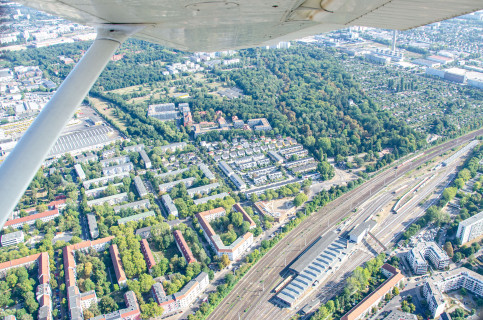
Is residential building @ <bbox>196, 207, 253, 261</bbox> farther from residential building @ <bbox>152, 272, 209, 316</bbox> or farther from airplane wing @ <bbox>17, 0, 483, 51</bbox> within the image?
airplane wing @ <bbox>17, 0, 483, 51</bbox>

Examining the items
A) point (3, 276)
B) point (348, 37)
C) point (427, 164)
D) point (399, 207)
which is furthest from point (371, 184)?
point (348, 37)

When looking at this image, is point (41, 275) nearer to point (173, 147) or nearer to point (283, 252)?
point (283, 252)

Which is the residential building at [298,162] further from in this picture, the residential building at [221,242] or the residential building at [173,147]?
the residential building at [173,147]

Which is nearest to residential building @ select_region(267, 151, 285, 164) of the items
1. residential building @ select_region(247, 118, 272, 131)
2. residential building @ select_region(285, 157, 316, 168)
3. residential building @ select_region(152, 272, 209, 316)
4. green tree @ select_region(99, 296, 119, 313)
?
residential building @ select_region(285, 157, 316, 168)

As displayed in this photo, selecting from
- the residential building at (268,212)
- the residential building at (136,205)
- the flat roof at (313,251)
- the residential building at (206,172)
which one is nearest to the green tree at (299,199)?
the residential building at (268,212)

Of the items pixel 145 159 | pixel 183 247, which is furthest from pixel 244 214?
pixel 145 159

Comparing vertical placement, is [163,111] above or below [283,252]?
above

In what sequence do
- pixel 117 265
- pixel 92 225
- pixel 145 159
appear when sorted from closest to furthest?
1. pixel 117 265
2. pixel 92 225
3. pixel 145 159

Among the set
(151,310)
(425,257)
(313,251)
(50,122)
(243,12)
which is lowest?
(425,257)
